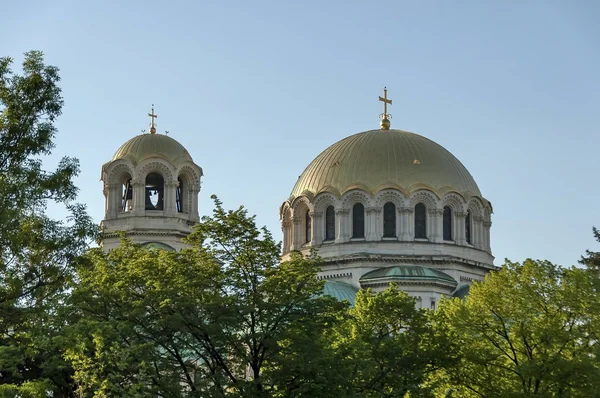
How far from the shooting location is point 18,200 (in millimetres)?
26719

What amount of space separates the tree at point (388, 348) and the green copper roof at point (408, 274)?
22.0 meters

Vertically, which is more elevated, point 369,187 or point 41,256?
point 369,187

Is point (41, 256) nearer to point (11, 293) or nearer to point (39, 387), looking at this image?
point (11, 293)

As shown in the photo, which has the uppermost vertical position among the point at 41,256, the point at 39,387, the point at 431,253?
the point at 431,253

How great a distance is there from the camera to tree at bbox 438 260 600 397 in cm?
3550

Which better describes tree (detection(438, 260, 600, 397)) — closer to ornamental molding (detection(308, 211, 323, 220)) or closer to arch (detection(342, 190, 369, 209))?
arch (detection(342, 190, 369, 209))

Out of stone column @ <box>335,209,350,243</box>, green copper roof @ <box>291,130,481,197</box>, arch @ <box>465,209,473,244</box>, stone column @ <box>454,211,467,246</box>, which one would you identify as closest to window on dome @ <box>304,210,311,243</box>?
green copper roof @ <box>291,130,481,197</box>

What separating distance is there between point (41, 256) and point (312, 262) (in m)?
9.56

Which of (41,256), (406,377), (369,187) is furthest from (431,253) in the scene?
(41,256)

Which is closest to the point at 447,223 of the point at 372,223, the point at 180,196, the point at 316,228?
the point at 372,223

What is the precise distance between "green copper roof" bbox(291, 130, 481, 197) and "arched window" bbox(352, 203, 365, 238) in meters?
1.19

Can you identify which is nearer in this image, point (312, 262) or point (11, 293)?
point (11, 293)

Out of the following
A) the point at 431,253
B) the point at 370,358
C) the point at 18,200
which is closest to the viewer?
the point at 18,200

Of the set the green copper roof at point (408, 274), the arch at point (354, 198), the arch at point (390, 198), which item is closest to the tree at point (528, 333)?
the green copper roof at point (408, 274)
